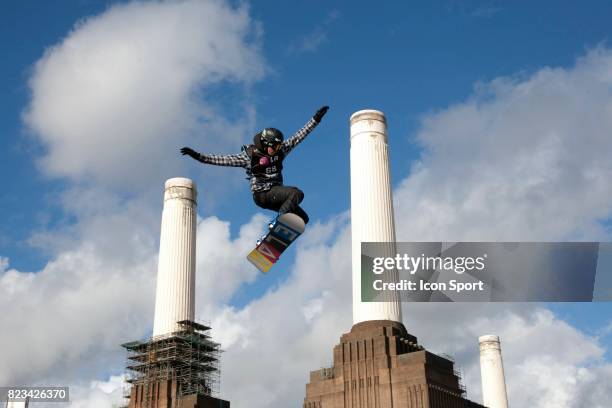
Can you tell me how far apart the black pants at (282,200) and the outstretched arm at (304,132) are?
1.15 metres

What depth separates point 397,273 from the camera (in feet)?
249

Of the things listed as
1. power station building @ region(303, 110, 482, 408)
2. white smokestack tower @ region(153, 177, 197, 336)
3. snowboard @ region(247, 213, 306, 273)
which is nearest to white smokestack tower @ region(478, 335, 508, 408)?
power station building @ region(303, 110, 482, 408)

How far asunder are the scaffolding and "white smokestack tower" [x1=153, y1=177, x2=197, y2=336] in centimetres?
181

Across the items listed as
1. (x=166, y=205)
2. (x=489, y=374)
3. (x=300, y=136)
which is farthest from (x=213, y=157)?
(x=489, y=374)

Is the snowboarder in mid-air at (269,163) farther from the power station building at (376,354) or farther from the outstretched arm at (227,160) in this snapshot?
the power station building at (376,354)

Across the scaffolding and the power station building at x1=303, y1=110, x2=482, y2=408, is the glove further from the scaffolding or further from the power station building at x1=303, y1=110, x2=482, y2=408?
the scaffolding

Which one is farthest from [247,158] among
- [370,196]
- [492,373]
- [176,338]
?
[492,373]

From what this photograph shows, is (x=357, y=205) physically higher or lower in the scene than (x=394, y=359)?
higher

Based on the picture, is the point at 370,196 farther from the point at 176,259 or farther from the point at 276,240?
the point at 276,240

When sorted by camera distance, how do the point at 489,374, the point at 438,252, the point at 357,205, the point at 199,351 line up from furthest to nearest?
the point at 489,374 → the point at 199,351 → the point at 357,205 → the point at 438,252

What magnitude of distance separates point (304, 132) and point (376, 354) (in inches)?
2070

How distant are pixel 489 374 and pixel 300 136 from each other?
10771 centimetres

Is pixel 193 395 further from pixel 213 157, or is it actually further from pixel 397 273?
pixel 213 157

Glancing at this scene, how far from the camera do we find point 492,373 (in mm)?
121000
